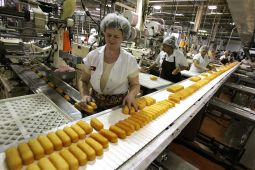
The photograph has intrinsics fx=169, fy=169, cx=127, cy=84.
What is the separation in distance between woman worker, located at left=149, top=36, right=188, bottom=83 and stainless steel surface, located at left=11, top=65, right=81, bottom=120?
2628 millimetres

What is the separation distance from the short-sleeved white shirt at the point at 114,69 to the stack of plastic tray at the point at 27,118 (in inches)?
18.6

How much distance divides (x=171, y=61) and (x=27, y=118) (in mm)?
3188

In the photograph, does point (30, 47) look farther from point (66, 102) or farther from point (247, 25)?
point (247, 25)

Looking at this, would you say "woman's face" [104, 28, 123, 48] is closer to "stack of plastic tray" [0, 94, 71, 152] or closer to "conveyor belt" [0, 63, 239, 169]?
"conveyor belt" [0, 63, 239, 169]

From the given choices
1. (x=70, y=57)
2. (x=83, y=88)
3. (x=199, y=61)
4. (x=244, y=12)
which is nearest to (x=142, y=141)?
(x=83, y=88)

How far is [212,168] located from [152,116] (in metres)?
2.55

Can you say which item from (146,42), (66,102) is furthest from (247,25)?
(66,102)

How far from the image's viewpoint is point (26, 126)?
4.17 feet

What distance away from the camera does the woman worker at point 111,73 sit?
5.13 feet

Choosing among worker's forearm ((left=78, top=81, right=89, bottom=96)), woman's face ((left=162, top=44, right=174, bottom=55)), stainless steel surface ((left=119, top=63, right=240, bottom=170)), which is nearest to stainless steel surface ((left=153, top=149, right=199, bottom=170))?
stainless steel surface ((left=119, top=63, right=240, bottom=170))

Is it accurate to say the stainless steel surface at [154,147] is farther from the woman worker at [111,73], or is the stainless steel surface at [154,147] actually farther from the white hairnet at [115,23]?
the white hairnet at [115,23]

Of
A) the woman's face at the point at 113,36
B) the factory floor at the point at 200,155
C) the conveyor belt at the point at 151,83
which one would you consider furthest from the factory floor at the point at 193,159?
the woman's face at the point at 113,36

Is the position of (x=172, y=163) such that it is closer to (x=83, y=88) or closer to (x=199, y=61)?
(x=83, y=88)

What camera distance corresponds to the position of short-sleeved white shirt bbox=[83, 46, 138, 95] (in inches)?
64.7
